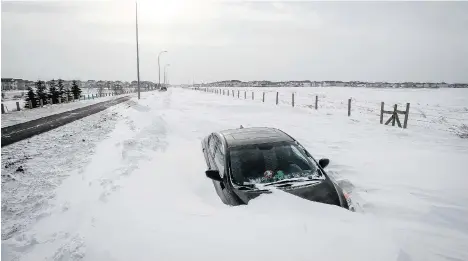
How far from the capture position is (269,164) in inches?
171

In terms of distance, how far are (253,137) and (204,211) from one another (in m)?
1.64

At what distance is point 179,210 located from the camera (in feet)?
13.2

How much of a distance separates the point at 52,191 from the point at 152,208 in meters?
2.81

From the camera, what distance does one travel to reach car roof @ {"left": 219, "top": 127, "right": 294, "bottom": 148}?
15.6ft

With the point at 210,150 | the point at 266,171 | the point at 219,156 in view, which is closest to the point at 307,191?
the point at 266,171

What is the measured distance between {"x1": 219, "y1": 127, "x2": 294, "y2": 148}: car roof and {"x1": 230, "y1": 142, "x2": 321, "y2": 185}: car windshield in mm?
134

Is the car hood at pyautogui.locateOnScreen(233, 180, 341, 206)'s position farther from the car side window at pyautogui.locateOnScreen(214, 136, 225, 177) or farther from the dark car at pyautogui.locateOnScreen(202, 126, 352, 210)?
the car side window at pyautogui.locateOnScreen(214, 136, 225, 177)

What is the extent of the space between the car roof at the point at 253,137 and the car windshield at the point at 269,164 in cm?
13

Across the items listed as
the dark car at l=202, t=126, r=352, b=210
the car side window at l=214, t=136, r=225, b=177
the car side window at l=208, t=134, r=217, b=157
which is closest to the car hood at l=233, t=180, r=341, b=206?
the dark car at l=202, t=126, r=352, b=210

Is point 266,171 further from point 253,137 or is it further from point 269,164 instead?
point 253,137

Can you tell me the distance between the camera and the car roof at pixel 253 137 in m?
4.76

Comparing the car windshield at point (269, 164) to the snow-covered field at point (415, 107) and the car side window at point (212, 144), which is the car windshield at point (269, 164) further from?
the snow-covered field at point (415, 107)

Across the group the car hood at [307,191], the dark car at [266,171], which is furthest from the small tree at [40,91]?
the car hood at [307,191]

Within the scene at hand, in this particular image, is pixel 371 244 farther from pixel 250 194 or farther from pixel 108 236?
pixel 108 236
